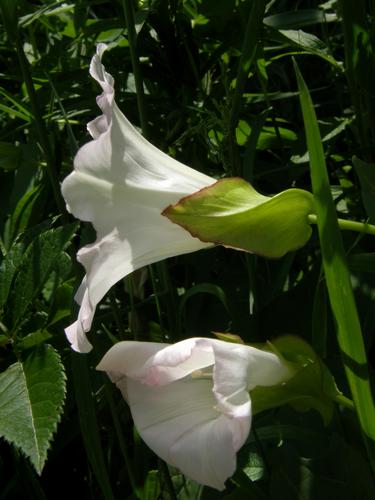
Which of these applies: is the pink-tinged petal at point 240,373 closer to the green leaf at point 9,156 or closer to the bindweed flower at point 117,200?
the bindweed flower at point 117,200

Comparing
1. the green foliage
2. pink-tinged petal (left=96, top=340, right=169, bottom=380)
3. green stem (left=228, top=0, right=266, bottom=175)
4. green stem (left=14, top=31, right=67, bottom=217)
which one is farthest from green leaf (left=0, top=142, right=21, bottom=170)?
pink-tinged petal (left=96, top=340, right=169, bottom=380)

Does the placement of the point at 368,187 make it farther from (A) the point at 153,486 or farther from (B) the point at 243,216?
(A) the point at 153,486

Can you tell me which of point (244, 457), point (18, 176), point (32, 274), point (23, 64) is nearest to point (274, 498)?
point (244, 457)

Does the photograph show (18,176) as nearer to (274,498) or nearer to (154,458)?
(154,458)

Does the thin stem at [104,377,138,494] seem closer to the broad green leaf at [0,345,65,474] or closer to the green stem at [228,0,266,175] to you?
the broad green leaf at [0,345,65,474]

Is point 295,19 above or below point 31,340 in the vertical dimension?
above

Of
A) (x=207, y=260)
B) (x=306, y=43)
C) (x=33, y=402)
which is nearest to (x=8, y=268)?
(x=33, y=402)

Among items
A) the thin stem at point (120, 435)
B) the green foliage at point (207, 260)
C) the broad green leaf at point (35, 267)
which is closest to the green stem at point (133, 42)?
the green foliage at point (207, 260)
